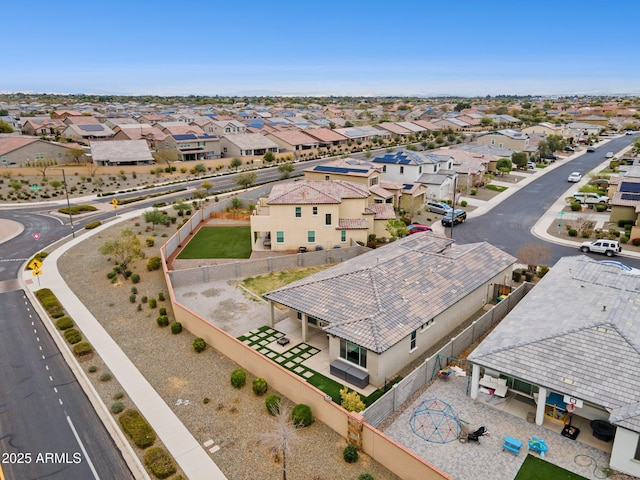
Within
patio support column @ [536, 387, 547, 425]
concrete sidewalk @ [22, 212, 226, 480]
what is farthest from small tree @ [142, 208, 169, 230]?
patio support column @ [536, 387, 547, 425]

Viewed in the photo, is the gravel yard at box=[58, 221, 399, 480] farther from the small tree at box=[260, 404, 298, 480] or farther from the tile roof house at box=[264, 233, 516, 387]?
the tile roof house at box=[264, 233, 516, 387]

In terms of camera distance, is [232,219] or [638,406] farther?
[232,219]

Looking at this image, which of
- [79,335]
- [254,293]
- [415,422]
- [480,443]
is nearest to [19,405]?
[79,335]

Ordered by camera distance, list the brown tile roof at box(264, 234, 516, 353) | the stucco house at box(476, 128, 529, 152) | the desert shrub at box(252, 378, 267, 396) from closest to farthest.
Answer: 1. the desert shrub at box(252, 378, 267, 396)
2. the brown tile roof at box(264, 234, 516, 353)
3. the stucco house at box(476, 128, 529, 152)

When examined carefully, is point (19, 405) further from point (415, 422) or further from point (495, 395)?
point (495, 395)

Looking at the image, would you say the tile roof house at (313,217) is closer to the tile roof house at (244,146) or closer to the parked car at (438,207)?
the parked car at (438,207)

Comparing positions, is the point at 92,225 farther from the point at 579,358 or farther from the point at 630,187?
the point at 630,187
